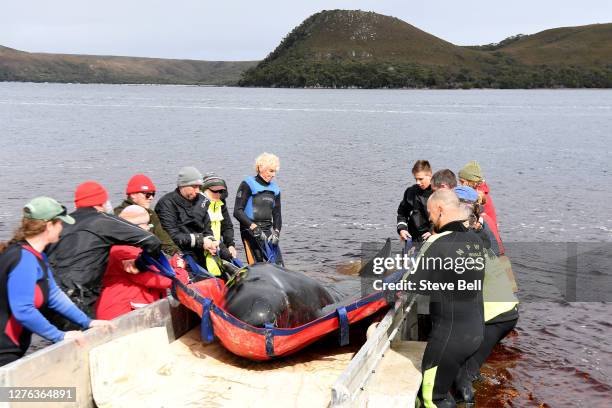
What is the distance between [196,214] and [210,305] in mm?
1653

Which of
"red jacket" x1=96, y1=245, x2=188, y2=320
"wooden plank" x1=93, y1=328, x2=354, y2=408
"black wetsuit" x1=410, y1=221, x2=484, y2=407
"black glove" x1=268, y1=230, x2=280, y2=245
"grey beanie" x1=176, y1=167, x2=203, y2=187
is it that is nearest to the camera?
"black wetsuit" x1=410, y1=221, x2=484, y2=407

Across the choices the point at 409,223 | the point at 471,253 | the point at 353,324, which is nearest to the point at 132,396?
the point at 353,324

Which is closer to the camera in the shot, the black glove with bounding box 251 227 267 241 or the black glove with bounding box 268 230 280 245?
the black glove with bounding box 251 227 267 241

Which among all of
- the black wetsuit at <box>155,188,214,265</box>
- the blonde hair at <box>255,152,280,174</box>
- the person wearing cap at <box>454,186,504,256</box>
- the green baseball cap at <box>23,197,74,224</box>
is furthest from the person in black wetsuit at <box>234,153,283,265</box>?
the green baseball cap at <box>23,197,74,224</box>

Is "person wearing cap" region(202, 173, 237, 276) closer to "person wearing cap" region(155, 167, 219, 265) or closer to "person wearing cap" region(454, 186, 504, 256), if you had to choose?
"person wearing cap" region(155, 167, 219, 265)

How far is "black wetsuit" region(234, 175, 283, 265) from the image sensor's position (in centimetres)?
834

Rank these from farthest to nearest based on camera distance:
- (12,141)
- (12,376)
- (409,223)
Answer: (12,141) < (409,223) < (12,376)

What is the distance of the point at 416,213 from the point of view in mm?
8312

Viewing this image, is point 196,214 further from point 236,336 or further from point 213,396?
point 213,396

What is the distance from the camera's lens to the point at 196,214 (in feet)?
24.8

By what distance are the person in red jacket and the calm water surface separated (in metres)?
3.64

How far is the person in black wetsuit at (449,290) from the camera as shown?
4.99m

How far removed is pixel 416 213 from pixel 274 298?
2.76m

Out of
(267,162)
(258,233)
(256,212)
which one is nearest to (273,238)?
(258,233)
